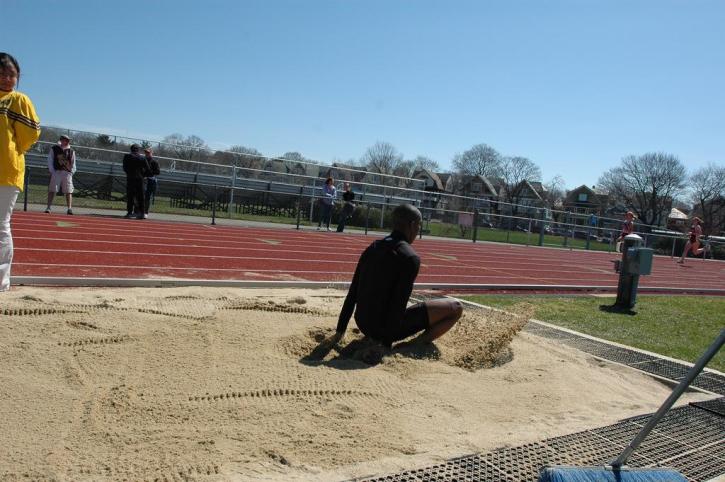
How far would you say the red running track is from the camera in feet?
24.5

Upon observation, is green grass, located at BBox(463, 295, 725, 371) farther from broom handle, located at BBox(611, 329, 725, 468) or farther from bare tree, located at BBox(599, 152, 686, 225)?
bare tree, located at BBox(599, 152, 686, 225)

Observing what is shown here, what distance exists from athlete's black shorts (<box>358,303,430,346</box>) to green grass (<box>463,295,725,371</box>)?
2662 mm

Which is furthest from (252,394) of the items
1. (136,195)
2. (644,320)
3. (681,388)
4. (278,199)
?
(278,199)

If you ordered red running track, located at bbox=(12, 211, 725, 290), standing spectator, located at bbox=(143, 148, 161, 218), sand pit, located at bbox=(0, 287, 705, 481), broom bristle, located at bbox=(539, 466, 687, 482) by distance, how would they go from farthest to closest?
standing spectator, located at bbox=(143, 148, 161, 218) < red running track, located at bbox=(12, 211, 725, 290) < sand pit, located at bbox=(0, 287, 705, 481) < broom bristle, located at bbox=(539, 466, 687, 482)

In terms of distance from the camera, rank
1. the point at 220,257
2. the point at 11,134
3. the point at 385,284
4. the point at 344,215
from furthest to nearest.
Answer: the point at 344,215
the point at 220,257
the point at 11,134
the point at 385,284

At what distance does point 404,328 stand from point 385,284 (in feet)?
1.44

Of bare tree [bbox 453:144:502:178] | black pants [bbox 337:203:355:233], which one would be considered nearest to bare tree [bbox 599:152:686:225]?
bare tree [bbox 453:144:502:178]

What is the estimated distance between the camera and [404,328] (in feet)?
14.1

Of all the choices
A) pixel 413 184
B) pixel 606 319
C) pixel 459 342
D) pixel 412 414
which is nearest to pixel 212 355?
pixel 412 414

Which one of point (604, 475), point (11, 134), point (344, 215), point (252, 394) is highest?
point (11, 134)

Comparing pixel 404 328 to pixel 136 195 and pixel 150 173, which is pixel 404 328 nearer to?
pixel 150 173

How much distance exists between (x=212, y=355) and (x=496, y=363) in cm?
211

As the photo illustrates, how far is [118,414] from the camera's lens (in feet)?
9.41

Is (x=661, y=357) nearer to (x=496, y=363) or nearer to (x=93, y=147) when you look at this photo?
(x=496, y=363)
